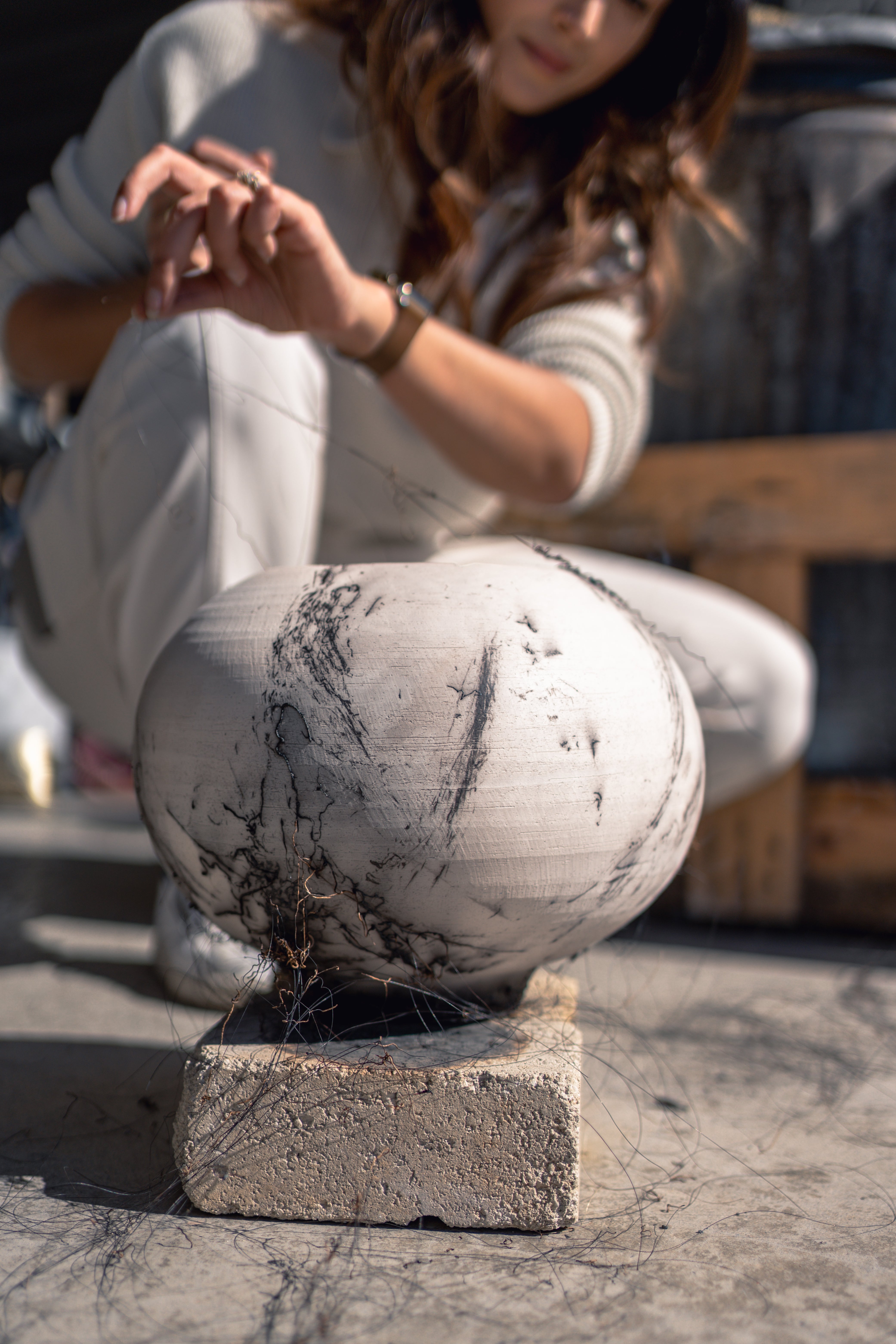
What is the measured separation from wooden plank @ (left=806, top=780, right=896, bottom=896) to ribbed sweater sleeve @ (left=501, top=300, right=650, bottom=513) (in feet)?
3.08

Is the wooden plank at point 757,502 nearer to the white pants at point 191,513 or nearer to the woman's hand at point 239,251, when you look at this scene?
the white pants at point 191,513

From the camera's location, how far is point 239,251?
42.4 inches

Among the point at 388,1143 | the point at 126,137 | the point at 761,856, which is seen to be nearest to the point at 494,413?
the point at 126,137

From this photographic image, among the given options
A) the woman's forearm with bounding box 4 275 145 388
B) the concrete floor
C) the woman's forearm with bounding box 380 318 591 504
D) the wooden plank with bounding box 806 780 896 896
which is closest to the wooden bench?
the wooden plank with bounding box 806 780 896 896

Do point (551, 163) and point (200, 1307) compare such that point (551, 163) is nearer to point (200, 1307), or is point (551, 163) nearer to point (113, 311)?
point (113, 311)

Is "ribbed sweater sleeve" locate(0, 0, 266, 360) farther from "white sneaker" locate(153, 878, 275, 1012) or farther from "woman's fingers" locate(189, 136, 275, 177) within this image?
"white sneaker" locate(153, 878, 275, 1012)

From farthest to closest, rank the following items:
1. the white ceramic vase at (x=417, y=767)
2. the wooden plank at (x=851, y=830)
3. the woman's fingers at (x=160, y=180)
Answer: the wooden plank at (x=851, y=830) < the woman's fingers at (x=160, y=180) < the white ceramic vase at (x=417, y=767)

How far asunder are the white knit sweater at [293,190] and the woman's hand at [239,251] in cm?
47

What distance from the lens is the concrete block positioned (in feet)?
2.96

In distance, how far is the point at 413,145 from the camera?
1650 mm

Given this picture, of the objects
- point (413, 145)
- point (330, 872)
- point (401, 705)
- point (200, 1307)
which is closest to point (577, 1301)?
point (200, 1307)

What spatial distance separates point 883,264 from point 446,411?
4.79 feet

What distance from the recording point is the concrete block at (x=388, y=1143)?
2.96ft

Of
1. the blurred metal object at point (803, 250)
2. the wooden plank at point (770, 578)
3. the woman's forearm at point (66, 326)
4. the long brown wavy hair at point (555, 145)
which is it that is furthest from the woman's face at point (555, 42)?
the wooden plank at point (770, 578)
